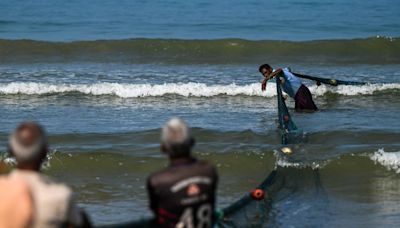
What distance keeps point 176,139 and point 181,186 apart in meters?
0.28

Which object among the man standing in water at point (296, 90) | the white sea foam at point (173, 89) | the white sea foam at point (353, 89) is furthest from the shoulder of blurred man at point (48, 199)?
the white sea foam at point (353, 89)

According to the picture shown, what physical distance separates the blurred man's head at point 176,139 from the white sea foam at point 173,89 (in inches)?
505

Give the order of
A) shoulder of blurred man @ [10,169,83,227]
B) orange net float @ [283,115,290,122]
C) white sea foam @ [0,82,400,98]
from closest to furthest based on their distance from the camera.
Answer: shoulder of blurred man @ [10,169,83,227] → orange net float @ [283,115,290,122] → white sea foam @ [0,82,400,98]

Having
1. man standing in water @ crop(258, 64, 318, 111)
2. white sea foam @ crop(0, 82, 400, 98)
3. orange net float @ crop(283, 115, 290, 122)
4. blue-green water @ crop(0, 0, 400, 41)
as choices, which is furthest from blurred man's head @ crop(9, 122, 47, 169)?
blue-green water @ crop(0, 0, 400, 41)

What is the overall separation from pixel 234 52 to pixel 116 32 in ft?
17.6

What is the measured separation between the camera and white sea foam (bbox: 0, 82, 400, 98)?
17.7 meters

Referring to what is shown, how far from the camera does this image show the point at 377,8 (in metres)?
33.6

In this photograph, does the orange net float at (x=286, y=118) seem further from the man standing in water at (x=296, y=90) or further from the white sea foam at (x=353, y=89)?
the white sea foam at (x=353, y=89)

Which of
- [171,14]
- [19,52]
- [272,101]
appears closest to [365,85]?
[272,101]

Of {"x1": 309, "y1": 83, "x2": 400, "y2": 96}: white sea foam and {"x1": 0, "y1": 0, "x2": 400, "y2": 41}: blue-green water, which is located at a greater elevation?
{"x1": 0, "y1": 0, "x2": 400, "y2": 41}: blue-green water

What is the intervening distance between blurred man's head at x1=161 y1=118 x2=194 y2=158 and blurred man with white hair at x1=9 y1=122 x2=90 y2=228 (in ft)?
2.23

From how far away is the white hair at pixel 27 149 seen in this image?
166 inches

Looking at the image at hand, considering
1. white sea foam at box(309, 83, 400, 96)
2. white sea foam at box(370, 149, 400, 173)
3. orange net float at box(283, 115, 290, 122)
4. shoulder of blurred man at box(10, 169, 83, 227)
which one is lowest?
white sea foam at box(370, 149, 400, 173)

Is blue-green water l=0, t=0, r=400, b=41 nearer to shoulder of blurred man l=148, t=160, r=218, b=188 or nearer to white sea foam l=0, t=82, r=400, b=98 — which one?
white sea foam l=0, t=82, r=400, b=98
